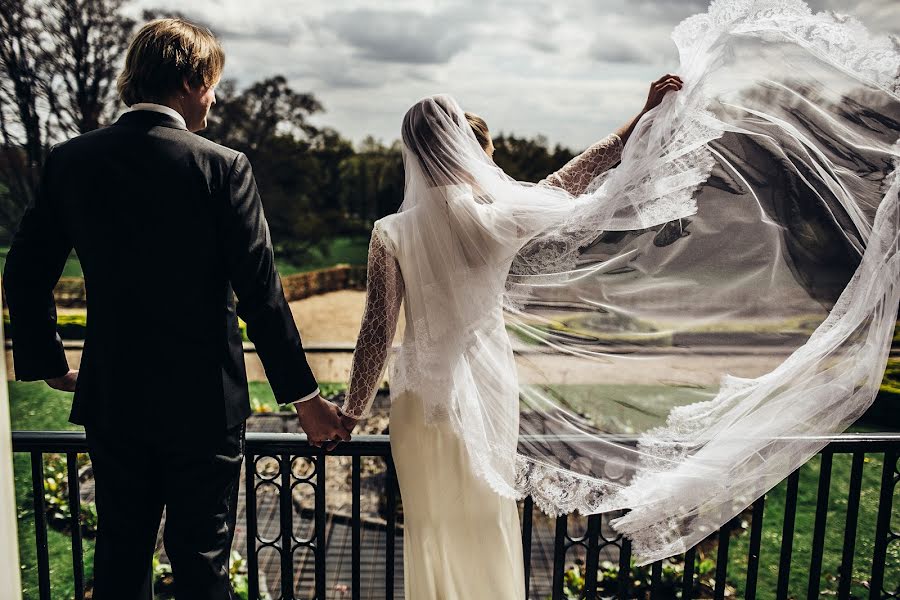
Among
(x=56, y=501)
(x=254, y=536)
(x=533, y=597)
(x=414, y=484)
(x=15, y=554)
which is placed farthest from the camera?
(x=56, y=501)

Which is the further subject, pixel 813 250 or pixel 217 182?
pixel 813 250

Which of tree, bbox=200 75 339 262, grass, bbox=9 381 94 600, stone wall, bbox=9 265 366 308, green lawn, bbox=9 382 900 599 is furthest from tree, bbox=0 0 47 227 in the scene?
stone wall, bbox=9 265 366 308

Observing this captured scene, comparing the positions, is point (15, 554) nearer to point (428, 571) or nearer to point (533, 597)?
point (428, 571)

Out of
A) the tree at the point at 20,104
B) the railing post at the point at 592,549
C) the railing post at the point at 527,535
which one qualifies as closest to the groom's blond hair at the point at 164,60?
the railing post at the point at 527,535

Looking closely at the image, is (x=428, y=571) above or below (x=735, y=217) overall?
below

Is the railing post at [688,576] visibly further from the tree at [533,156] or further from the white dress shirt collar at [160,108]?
the tree at [533,156]

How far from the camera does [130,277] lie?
1.42m

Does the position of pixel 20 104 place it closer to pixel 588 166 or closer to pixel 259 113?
pixel 259 113

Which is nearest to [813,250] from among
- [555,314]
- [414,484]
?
[555,314]

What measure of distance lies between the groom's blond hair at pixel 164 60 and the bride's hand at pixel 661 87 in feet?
3.30

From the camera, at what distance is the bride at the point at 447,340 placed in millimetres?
1673

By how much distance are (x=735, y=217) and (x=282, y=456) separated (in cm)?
130

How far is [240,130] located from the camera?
58.7 feet

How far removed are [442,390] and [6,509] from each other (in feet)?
3.05
